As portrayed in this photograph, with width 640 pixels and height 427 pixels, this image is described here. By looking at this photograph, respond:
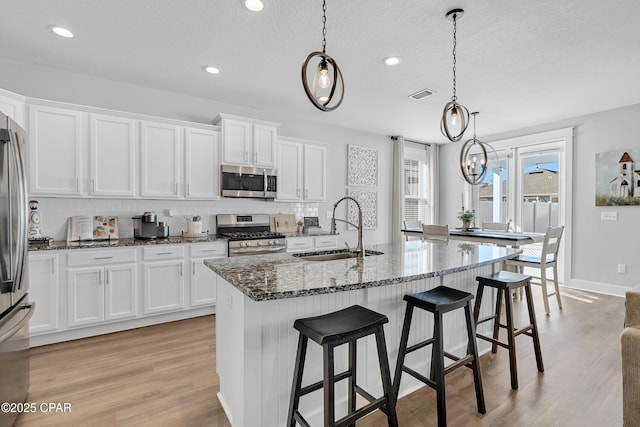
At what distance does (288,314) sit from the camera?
1.61m

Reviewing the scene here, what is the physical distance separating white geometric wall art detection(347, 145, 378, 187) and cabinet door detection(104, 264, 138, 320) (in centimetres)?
367

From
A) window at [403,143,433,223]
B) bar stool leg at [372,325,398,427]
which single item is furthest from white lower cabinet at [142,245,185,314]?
window at [403,143,433,223]

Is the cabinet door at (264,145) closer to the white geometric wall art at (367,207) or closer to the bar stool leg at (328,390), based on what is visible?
the white geometric wall art at (367,207)

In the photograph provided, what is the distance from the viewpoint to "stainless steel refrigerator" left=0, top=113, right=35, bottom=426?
1.61m

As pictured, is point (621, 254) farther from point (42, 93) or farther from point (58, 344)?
point (42, 93)

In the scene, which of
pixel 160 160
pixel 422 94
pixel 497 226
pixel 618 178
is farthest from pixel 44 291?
pixel 618 178

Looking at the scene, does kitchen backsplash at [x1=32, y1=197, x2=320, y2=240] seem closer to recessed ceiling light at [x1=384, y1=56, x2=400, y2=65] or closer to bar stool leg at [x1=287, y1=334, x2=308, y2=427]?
recessed ceiling light at [x1=384, y1=56, x2=400, y2=65]

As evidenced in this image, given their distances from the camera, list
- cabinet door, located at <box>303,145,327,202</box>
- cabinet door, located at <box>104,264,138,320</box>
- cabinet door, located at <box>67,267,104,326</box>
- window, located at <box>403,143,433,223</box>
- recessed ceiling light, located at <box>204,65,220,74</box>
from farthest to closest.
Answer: window, located at <box>403,143,433,223</box> < cabinet door, located at <box>303,145,327,202</box> < recessed ceiling light, located at <box>204,65,220,74</box> < cabinet door, located at <box>104,264,138,320</box> < cabinet door, located at <box>67,267,104,326</box>

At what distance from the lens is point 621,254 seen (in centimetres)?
435

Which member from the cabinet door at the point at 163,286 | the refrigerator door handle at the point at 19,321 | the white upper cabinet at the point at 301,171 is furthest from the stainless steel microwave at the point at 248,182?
the refrigerator door handle at the point at 19,321

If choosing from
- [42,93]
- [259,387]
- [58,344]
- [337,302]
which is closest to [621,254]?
[337,302]

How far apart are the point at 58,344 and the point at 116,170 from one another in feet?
5.78

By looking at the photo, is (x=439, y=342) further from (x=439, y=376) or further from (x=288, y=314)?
(x=288, y=314)

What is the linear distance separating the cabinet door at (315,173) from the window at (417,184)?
240cm
